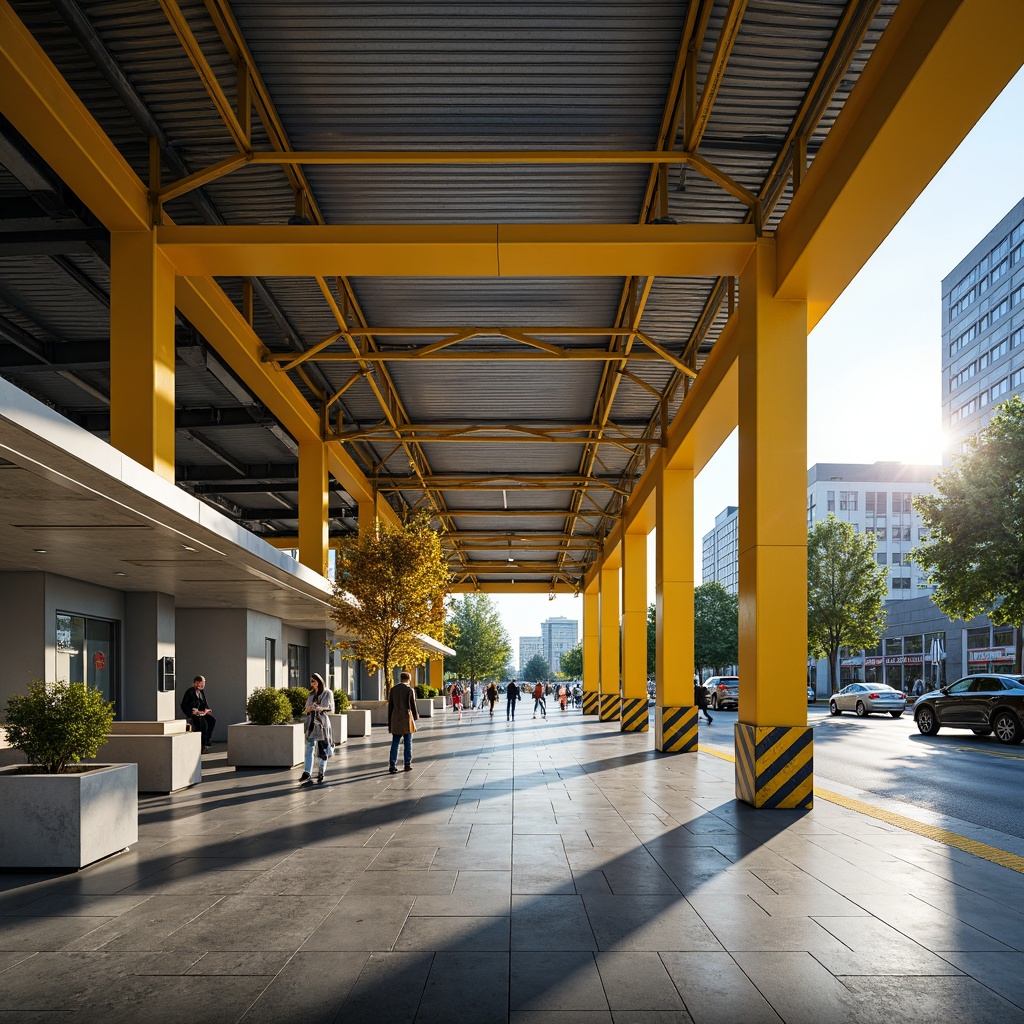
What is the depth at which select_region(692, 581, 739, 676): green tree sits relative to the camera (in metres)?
81.1

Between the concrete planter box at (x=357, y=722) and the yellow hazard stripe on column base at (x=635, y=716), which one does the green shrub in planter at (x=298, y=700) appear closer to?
the concrete planter box at (x=357, y=722)

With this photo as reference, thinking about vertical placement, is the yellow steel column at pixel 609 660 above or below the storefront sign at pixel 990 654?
above

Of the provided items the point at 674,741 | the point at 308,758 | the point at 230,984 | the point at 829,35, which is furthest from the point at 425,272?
the point at 674,741

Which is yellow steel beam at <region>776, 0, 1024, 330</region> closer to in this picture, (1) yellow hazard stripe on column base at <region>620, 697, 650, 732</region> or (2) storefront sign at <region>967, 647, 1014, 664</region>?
(1) yellow hazard stripe on column base at <region>620, 697, 650, 732</region>

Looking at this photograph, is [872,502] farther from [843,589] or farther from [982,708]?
[982,708]

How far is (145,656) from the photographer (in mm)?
19672

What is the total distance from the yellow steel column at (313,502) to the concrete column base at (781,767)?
12154 mm

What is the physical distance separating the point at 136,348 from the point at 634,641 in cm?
1950

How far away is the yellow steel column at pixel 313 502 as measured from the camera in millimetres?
21516

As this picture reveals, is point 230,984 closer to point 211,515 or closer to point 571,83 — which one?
point 211,515

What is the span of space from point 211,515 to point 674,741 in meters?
11.8

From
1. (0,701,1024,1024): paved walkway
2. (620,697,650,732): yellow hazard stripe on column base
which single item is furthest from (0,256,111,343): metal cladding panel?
(620,697,650,732): yellow hazard stripe on column base

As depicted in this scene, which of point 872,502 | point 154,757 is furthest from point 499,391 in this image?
point 872,502

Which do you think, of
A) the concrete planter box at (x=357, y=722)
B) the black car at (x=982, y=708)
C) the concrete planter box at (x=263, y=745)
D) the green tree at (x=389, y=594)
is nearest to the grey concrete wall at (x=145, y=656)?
the concrete planter box at (x=263, y=745)
